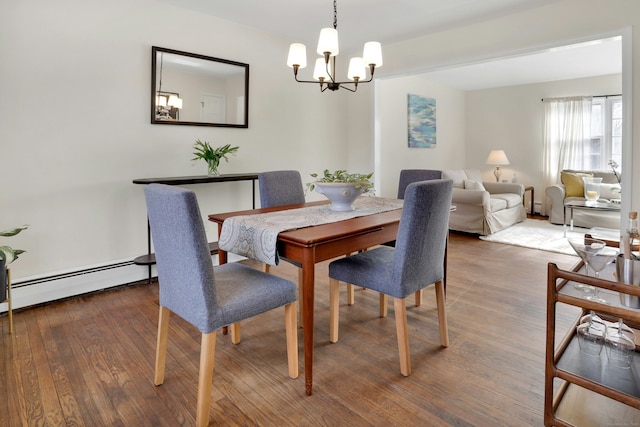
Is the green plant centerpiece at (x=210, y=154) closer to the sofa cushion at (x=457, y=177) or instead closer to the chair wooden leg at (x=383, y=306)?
the chair wooden leg at (x=383, y=306)

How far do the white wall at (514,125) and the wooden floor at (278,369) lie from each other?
4.89 metres

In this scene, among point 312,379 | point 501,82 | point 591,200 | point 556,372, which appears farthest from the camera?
point 501,82

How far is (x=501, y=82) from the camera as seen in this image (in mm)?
6695

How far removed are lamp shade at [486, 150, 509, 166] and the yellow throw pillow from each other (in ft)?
3.54

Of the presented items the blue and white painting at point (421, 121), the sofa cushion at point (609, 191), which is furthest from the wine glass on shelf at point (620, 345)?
the sofa cushion at point (609, 191)

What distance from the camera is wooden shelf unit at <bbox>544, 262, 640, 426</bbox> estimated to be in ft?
3.84

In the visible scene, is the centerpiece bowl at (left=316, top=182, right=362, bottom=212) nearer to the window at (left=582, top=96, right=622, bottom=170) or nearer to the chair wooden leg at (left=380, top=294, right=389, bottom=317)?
the chair wooden leg at (left=380, top=294, right=389, bottom=317)

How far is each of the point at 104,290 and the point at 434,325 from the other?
8.55 feet

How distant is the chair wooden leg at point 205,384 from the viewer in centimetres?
148

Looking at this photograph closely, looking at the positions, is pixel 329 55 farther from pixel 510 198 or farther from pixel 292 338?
pixel 510 198

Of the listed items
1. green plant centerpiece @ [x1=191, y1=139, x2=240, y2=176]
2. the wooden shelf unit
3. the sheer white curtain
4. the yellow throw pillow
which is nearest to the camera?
the wooden shelf unit

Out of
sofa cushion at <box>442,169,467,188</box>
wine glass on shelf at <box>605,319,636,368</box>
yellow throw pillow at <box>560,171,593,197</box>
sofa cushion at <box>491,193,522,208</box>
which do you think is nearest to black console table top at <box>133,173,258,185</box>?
wine glass on shelf at <box>605,319,636,368</box>

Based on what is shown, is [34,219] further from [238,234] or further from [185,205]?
[185,205]

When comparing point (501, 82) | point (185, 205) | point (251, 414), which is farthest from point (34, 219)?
point (501, 82)
